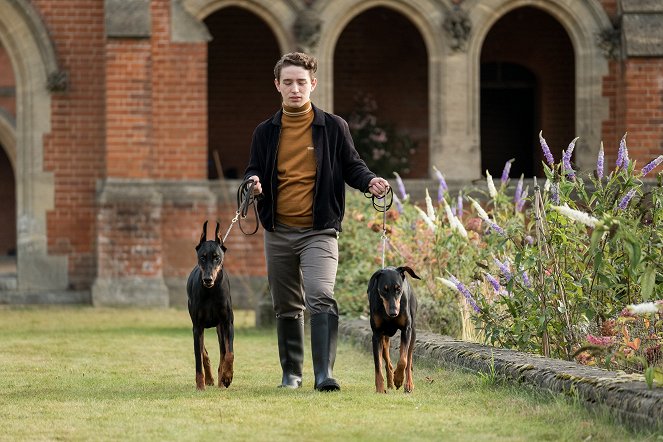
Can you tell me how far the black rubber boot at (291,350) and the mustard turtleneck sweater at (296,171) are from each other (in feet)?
2.08

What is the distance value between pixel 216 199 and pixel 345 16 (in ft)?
9.08

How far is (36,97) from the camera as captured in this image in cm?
1862

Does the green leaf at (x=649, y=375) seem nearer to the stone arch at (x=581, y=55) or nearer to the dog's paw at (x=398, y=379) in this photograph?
the dog's paw at (x=398, y=379)

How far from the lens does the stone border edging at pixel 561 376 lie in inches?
241

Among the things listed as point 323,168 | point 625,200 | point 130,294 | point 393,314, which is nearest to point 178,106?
point 130,294

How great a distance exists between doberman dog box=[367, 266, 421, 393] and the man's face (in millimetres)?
1078

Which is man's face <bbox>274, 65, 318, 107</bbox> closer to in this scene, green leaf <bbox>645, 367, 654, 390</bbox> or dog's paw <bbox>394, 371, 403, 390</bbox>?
dog's paw <bbox>394, 371, 403, 390</bbox>

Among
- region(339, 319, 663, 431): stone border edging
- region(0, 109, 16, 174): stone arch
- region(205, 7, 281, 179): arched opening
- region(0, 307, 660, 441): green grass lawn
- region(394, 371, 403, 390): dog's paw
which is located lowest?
region(0, 307, 660, 441): green grass lawn

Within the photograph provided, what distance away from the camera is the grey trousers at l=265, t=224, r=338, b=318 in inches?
324

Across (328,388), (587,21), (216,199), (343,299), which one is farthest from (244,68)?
(328,388)

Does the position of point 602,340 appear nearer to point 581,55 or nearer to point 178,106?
point 178,106

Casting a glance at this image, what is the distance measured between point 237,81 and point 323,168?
13.9 metres

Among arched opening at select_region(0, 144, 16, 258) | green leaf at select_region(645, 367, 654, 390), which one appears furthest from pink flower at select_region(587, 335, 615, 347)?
arched opening at select_region(0, 144, 16, 258)

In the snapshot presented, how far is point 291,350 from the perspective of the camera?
8508 millimetres
